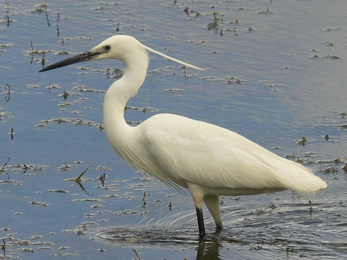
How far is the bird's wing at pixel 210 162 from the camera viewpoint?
6430mm

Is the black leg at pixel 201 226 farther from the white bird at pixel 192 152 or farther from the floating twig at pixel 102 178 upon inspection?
the floating twig at pixel 102 178

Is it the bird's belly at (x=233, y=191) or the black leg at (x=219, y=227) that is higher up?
the bird's belly at (x=233, y=191)

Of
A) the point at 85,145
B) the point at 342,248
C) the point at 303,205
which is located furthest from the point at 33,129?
the point at 342,248

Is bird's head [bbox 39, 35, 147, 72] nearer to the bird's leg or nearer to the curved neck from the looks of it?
the curved neck

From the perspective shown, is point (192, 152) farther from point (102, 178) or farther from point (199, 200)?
point (102, 178)

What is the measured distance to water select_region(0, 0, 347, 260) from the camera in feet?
21.6

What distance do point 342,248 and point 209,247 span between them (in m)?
1.23

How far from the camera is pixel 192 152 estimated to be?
649 cm

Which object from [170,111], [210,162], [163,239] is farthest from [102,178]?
[170,111]

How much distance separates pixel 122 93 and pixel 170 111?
8.01ft

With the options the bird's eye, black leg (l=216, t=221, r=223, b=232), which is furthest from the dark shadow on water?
the bird's eye

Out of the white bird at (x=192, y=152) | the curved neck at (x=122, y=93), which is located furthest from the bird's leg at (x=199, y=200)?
the curved neck at (x=122, y=93)

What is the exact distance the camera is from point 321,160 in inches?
320

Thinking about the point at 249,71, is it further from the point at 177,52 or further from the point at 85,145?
the point at 85,145
